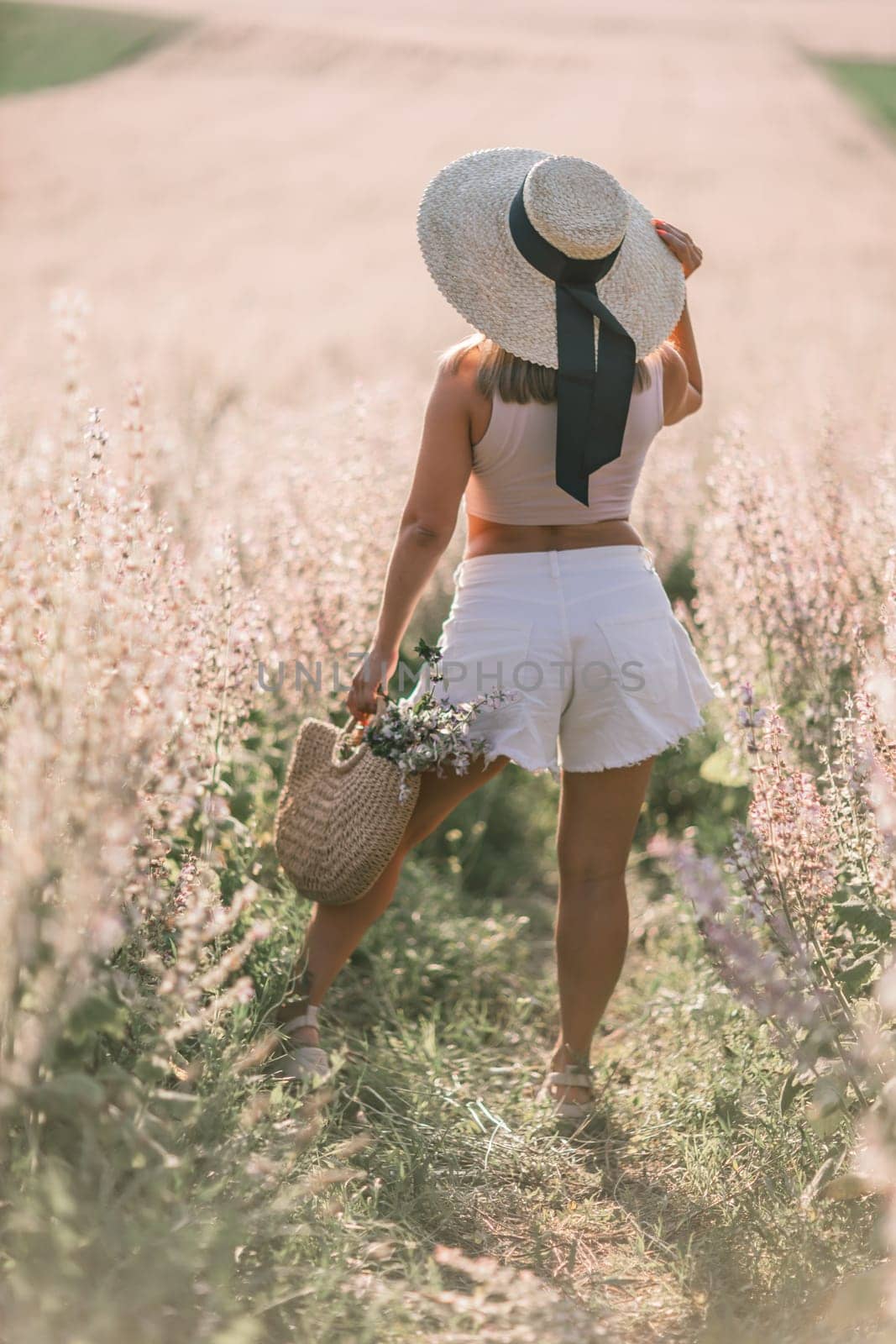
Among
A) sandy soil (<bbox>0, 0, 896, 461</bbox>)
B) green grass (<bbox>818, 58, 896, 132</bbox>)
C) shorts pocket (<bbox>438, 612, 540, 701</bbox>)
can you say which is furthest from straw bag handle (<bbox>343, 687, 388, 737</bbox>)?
green grass (<bbox>818, 58, 896, 132</bbox>)

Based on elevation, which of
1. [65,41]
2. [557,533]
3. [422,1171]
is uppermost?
[557,533]

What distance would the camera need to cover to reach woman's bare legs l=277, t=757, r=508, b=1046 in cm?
304

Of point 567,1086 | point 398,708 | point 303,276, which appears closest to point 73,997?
point 398,708

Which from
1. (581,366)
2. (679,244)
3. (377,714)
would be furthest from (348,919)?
(679,244)

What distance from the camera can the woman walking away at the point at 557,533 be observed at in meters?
2.70

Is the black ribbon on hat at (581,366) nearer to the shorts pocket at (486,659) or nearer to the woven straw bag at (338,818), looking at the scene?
the shorts pocket at (486,659)

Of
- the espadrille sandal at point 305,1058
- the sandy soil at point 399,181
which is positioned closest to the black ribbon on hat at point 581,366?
the espadrille sandal at point 305,1058

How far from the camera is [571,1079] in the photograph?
10.3 feet

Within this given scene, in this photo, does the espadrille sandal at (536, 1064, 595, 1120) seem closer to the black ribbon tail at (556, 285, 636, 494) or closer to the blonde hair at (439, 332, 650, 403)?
the black ribbon tail at (556, 285, 636, 494)

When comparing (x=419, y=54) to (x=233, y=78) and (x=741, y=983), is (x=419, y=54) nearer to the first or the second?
(x=233, y=78)

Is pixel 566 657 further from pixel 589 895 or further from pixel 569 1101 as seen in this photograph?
pixel 569 1101

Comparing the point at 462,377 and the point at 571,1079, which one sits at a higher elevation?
the point at 462,377

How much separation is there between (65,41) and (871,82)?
1793 centimetres

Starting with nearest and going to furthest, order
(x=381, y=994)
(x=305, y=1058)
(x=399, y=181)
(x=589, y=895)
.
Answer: (x=305, y=1058) → (x=589, y=895) → (x=381, y=994) → (x=399, y=181)
